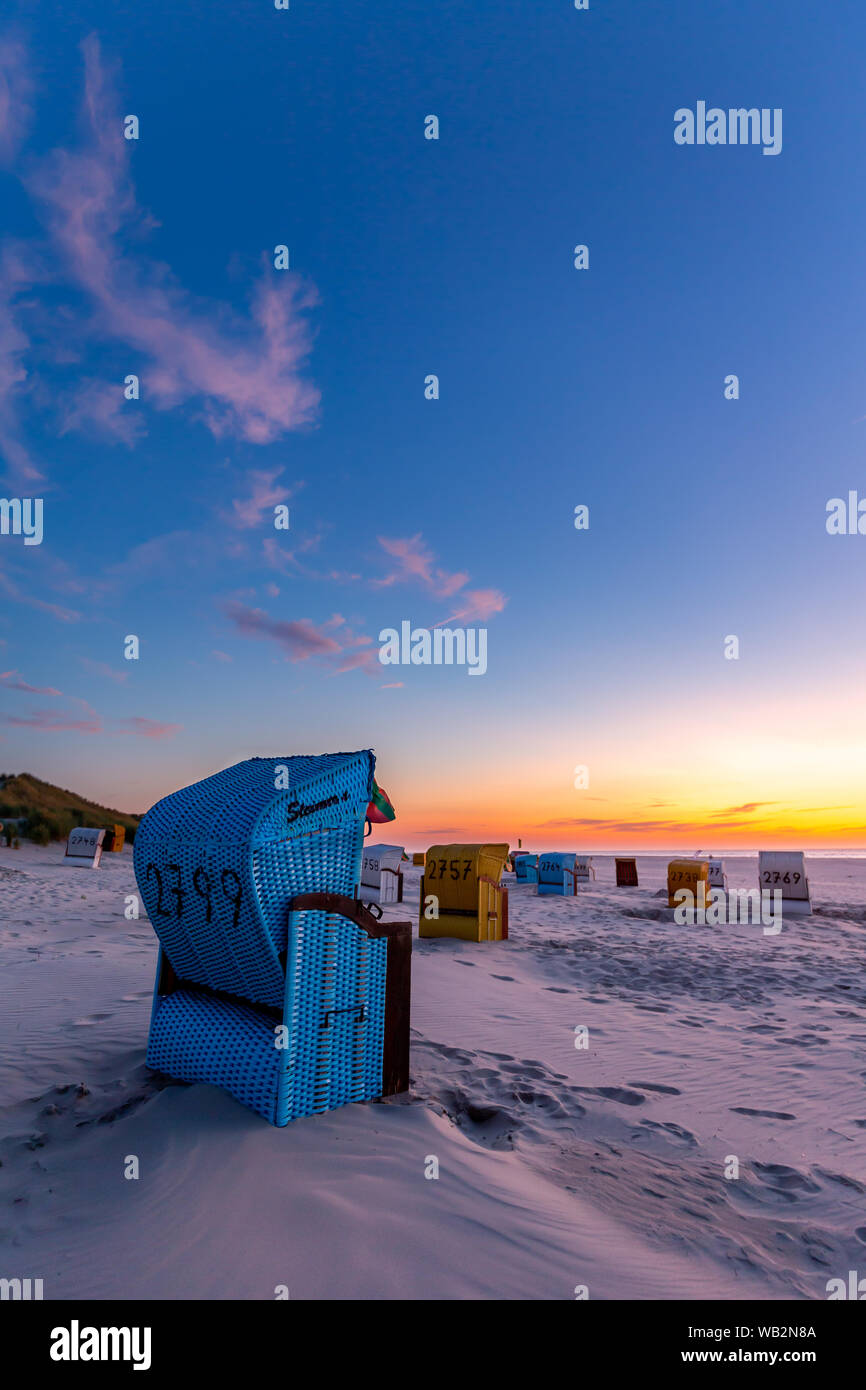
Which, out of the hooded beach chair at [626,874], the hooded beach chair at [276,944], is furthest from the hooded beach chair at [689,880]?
the hooded beach chair at [276,944]

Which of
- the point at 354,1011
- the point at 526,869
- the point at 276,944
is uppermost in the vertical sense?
the point at 276,944

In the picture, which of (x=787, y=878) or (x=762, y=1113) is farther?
(x=787, y=878)

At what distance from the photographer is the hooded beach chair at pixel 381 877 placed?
1894 cm

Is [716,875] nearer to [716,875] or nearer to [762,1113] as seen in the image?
[716,875]

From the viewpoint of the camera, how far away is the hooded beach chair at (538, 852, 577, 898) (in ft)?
72.4

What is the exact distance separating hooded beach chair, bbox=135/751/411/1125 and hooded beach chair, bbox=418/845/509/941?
24.6 feet

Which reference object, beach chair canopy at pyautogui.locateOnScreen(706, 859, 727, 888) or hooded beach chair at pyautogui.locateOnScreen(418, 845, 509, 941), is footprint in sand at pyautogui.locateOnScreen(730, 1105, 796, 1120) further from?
beach chair canopy at pyautogui.locateOnScreen(706, 859, 727, 888)

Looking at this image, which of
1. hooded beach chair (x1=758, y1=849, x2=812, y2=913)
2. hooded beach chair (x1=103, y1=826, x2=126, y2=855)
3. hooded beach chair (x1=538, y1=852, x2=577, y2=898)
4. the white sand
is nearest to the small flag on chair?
the white sand

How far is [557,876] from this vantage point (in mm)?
22297

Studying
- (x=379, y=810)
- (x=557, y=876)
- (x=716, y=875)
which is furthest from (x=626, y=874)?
(x=379, y=810)

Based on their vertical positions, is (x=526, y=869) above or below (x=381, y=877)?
below

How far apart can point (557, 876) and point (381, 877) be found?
6.42 metres

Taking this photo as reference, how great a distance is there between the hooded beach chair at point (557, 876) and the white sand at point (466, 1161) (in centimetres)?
1434
